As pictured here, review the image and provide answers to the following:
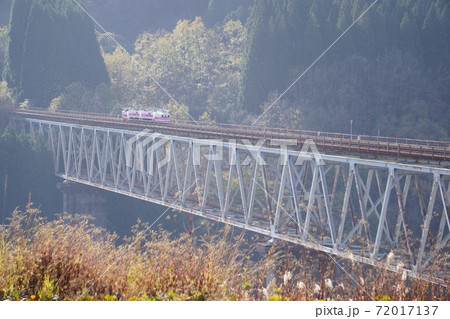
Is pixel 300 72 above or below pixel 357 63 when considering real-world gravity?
below

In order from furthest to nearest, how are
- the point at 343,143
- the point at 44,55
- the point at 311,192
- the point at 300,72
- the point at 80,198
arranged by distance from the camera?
the point at 44,55 < the point at 300,72 < the point at 80,198 < the point at 343,143 < the point at 311,192

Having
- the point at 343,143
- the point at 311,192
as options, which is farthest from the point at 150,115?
the point at 311,192

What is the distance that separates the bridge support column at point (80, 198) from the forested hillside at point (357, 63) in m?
25.2

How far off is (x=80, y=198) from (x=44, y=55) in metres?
31.3

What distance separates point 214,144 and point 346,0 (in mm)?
47403

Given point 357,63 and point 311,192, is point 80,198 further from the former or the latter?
point 311,192

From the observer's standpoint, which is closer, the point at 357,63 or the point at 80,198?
the point at 80,198

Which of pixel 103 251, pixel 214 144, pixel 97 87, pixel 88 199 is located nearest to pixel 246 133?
pixel 214 144

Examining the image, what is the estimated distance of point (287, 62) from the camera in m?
81.0

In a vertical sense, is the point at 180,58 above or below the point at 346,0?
below

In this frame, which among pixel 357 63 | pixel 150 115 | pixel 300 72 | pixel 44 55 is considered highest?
pixel 44 55

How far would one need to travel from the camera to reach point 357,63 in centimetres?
7612

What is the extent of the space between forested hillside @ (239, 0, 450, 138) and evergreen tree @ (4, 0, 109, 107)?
77.1 feet

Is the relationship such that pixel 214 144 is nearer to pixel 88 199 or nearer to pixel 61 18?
pixel 88 199
